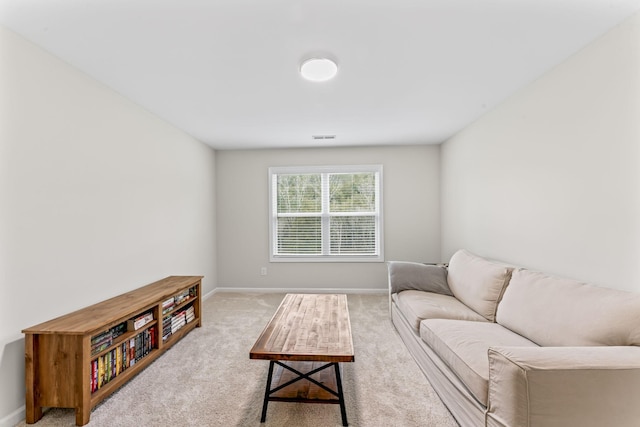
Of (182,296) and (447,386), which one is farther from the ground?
(182,296)

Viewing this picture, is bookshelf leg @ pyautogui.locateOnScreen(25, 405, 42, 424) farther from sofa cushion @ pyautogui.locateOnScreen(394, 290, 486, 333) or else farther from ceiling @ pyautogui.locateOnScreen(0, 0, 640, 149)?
sofa cushion @ pyautogui.locateOnScreen(394, 290, 486, 333)

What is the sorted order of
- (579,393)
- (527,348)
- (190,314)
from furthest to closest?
(190,314), (527,348), (579,393)

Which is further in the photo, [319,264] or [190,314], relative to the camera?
[319,264]

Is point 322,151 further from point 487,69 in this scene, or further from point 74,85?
point 74,85

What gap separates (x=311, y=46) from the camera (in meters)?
1.85

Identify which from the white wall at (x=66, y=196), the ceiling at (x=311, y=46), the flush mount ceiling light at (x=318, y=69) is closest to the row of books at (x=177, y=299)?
the white wall at (x=66, y=196)

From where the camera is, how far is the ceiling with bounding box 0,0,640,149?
1511 mm

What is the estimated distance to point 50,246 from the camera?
1.92m

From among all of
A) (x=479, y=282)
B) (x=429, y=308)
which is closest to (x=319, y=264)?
(x=429, y=308)

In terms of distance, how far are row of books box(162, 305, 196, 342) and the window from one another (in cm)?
166

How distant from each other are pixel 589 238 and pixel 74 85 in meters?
3.87

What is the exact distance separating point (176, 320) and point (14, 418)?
1.23m

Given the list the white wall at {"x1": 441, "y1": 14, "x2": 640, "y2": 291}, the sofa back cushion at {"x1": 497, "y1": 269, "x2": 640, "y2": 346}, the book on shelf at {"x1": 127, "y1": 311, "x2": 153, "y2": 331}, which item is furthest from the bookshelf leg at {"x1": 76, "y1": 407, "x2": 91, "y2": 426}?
the white wall at {"x1": 441, "y1": 14, "x2": 640, "y2": 291}

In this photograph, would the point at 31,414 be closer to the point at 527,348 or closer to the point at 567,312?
the point at 527,348
